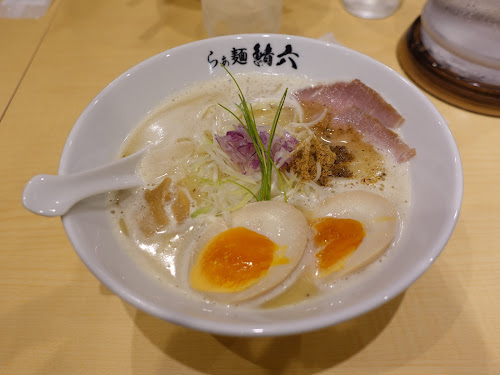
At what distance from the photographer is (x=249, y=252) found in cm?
90

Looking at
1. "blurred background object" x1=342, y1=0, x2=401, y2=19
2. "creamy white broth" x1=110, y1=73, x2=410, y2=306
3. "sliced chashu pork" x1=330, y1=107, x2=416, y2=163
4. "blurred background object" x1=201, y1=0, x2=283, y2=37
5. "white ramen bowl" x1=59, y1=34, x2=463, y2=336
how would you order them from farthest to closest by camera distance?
"blurred background object" x1=342, y1=0, x2=401, y2=19 → "blurred background object" x1=201, y1=0, x2=283, y2=37 → "sliced chashu pork" x1=330, y1=107, x2=416, y2=163 → "creamy white broth" x1=110, y1=73, x2=410, y2=306 → "white ramen bowl" x1=59, y1=34, x2=463, y2=336

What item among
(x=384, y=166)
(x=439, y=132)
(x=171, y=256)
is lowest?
(x=171, y=256)

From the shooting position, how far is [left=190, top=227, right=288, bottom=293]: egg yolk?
0.86 metres

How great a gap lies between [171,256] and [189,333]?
0.72ft

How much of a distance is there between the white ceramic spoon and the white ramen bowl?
0.04 metres

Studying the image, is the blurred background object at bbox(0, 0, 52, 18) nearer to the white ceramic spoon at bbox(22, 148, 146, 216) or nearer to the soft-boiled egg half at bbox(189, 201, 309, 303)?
the white ceramic spoon at bbox(22, 148, 146, 216)

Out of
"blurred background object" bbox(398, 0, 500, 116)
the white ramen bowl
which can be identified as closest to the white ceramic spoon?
the white ramen bowl

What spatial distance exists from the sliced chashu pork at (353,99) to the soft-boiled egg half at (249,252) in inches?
19.8

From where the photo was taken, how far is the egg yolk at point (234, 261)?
0.86 meters

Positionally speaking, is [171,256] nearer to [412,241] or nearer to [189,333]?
[189,333]

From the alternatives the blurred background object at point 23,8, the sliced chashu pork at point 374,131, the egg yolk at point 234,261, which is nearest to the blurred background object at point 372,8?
the sliced chashu pork at point 374,131

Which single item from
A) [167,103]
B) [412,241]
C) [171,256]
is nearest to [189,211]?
[171,256]

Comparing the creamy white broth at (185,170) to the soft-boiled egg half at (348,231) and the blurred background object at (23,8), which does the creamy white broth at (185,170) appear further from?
the blurred background object at (23,8)

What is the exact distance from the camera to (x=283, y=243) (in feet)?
3.04
